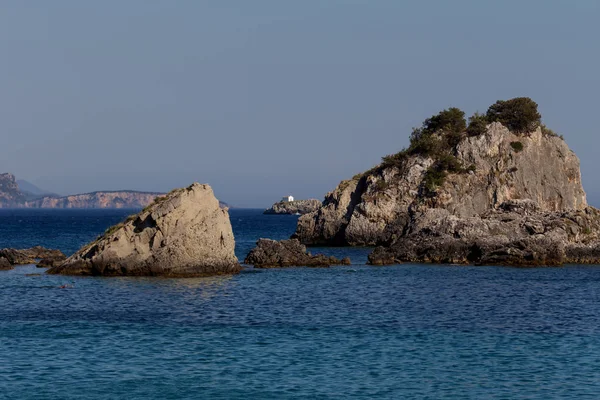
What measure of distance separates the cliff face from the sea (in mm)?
39030

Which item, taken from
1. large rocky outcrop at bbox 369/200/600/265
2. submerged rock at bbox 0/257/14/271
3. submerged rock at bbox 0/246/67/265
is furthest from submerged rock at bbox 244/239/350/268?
submerged rock at bbox 0/257/14/271

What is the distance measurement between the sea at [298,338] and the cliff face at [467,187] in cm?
3903

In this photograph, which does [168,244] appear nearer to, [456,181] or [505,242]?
[505,242]

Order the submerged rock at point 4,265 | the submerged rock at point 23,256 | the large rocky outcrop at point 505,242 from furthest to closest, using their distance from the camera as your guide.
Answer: the submerged rock at point 23,256
the large rocky outcrop at point 505,242
the submerged rock at point 4,265

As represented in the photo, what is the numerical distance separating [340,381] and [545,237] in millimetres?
49274

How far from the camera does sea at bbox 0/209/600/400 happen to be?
101 feet

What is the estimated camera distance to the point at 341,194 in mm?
112750

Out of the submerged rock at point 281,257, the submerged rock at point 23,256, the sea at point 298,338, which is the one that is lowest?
the sea at point 298,338

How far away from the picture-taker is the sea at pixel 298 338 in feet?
101

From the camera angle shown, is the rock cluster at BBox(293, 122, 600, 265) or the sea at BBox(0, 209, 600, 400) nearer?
the sea at BBox(0, 209, 600, 400)

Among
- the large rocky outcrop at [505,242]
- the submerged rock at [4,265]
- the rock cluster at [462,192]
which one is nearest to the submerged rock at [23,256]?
the submerged rock at [4,265]

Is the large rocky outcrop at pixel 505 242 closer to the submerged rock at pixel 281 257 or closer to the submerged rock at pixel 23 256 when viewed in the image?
the submerged rock at pixel 281 257

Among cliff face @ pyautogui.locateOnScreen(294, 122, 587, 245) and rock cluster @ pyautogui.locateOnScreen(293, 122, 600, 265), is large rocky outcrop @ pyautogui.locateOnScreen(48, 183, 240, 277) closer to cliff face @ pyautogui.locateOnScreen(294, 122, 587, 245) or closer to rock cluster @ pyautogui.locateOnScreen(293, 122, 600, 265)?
rock cluster @ pyautogui.locateOnScreen(293, 122, 600, 265)

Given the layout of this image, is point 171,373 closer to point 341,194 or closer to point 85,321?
point 85,321
